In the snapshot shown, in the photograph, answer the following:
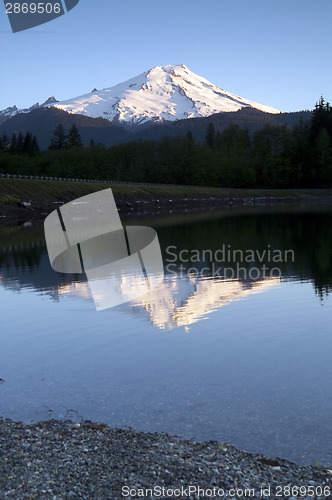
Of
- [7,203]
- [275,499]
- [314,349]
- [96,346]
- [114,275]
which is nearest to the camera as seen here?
[275,499]

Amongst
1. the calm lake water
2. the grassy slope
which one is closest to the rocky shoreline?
the grassy slope

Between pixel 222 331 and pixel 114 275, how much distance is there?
16.8 m

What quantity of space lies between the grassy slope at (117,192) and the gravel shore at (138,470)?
319ft

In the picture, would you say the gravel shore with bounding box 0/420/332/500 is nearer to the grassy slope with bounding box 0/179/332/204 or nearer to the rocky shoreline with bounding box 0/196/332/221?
the rocky shoreline with bounding box 0/196/332/221

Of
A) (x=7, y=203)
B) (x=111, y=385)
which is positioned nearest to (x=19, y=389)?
(x=111, y=385)

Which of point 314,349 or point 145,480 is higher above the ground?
point 145,480

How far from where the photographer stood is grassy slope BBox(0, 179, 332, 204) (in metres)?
110

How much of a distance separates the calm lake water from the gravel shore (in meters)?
0.99

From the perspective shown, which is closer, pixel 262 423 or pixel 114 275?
pixel 262 423

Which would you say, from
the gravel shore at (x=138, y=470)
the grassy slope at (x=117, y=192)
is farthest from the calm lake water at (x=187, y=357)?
the grassy slope at (x=117, y=192)

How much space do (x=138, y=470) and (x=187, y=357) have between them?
8629mm

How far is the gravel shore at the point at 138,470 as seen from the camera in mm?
9938

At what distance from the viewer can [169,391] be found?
52.3ft

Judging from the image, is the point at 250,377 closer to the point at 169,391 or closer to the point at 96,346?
the point at 169,391
